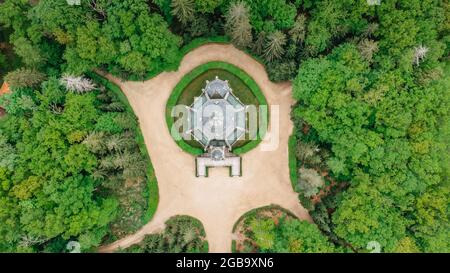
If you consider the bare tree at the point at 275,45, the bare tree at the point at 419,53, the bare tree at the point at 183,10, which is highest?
the bare tree at the point at 183,10

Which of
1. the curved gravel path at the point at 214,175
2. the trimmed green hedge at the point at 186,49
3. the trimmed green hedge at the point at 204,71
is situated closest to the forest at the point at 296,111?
the trimmed green hedge at the point at 186,49

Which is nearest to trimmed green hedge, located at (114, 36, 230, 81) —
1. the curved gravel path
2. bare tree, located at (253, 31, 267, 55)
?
the curved gravel path

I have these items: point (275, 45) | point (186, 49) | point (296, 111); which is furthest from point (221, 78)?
point (296, 111)

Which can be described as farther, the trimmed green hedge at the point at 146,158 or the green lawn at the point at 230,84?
the green lawn at the point at 230,84

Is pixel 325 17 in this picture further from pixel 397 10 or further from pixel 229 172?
pixel 229 172

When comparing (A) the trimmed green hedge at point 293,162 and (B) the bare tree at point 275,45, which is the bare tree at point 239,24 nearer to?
(B) the bare tree at point 275,45

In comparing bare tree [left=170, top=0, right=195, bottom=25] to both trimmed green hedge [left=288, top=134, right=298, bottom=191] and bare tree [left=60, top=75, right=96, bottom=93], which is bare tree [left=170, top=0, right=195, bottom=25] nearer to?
bare tree [left=60, top=75, right=96, bottom=93]

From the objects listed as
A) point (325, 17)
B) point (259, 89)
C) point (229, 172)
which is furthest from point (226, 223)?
point (325, 17)
